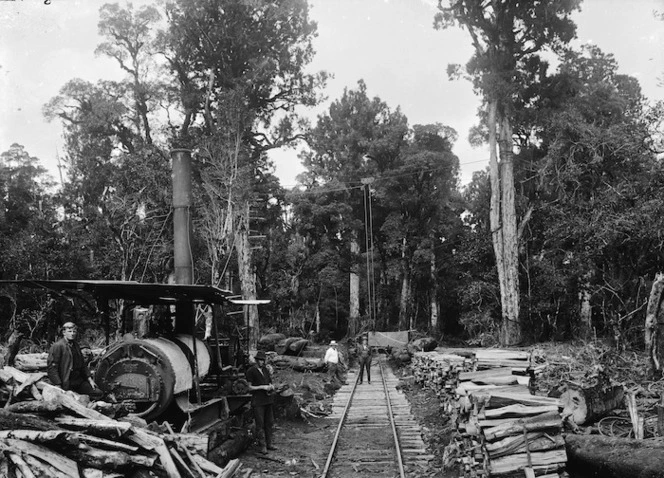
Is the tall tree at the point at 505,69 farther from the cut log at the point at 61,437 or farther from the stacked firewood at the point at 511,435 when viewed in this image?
the cut log at the point at 61,437

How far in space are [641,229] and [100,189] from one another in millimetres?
29737

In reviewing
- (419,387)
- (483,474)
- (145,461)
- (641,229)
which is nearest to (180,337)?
(145,461)

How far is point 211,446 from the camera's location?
28.9 feet

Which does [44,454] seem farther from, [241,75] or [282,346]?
[241,75]

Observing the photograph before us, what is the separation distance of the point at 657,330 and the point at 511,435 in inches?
262

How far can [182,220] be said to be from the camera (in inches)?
577

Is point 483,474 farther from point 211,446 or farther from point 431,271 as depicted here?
point 431,271

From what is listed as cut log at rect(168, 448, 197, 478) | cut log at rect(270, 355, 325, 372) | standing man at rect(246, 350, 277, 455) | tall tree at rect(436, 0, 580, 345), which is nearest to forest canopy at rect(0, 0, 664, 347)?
tall tree at rect(436, 0, 580, 345)

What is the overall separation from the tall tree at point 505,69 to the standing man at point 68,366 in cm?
1933

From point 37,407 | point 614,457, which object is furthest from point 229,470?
point 614,457

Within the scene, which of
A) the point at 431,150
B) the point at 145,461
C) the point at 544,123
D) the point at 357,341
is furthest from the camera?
the point at 431,150

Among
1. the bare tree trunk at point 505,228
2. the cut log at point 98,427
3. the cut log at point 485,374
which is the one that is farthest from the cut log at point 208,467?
the bare tree trunk at point 505,228

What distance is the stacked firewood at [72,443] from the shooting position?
532 centimetres

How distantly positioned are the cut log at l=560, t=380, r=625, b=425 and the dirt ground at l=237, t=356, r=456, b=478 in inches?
92.2
